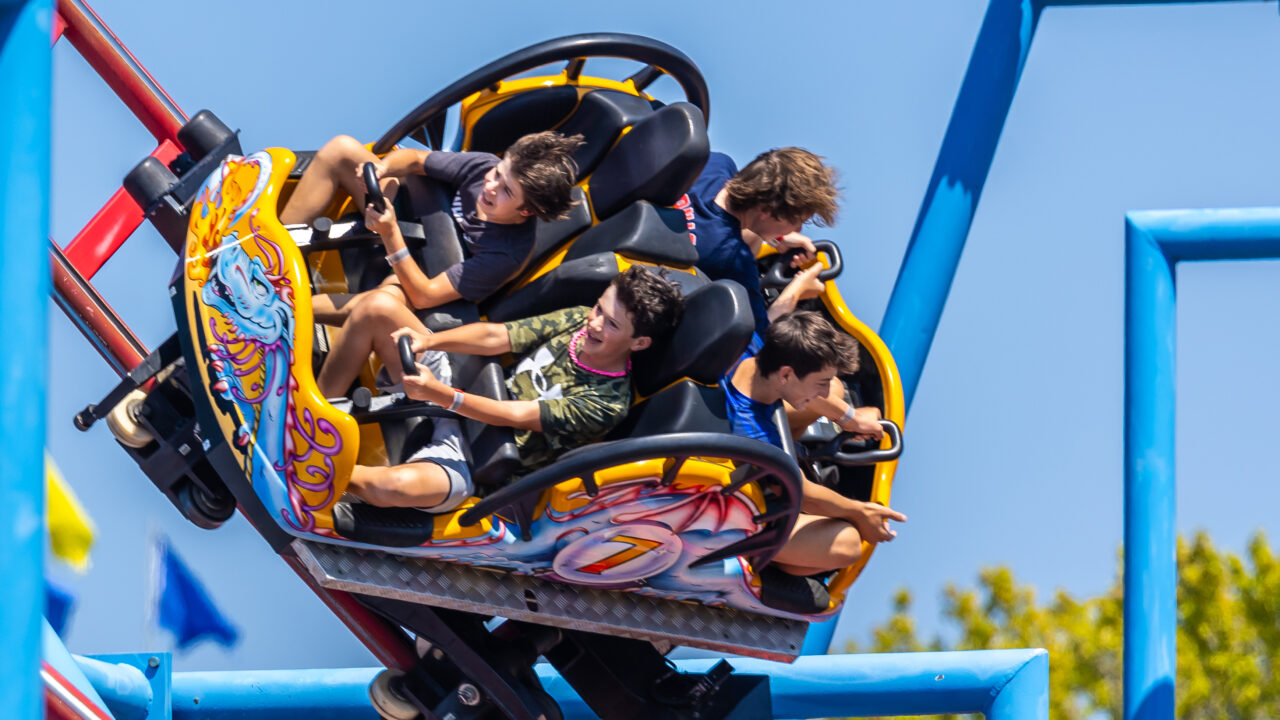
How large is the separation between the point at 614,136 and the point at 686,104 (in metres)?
0.15

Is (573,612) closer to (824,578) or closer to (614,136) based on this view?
(824,578)

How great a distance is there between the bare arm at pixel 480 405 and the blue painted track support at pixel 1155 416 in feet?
3.86

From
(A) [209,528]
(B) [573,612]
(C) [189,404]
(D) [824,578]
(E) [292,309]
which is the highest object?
(E) [292,309]

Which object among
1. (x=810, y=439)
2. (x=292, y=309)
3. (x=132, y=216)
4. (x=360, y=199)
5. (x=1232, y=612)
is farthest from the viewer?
(x=1232, y=612)

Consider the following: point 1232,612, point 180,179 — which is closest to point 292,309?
point 180,179

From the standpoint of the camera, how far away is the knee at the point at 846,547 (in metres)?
2.82

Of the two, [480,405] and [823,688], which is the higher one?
[480,405]

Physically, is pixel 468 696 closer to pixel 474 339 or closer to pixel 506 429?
pixel 506 429

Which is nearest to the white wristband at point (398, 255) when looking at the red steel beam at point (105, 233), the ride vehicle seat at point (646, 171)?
the ride vehicle seat at point (646, 171)

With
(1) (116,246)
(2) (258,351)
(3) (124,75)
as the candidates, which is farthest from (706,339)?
(3) (124,75)

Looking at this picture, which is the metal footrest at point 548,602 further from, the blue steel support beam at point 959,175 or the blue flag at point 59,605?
the blue steel support beam at point 959,175

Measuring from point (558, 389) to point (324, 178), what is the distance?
580 millimetres

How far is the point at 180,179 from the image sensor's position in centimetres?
293

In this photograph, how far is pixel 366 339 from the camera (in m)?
2.62
